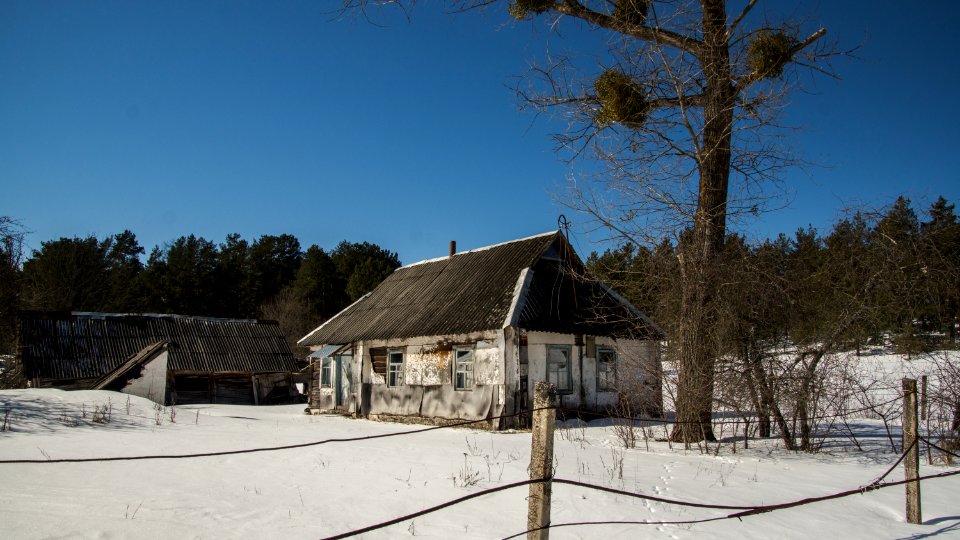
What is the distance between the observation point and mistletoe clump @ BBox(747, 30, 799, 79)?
9.91m

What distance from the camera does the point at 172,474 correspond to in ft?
24.3

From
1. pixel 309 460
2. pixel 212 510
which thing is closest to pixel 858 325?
pixel 309 460

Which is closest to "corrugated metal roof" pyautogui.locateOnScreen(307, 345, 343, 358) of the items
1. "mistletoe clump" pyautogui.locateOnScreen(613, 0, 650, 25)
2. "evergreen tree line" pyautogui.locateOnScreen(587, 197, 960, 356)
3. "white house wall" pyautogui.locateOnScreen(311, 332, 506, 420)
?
"white house wall" pyautogui.locateOnScreen(311, 332, 506, 420)

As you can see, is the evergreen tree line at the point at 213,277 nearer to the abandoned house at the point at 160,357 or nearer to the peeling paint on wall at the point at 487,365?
the abandoned house at the point at 160,357

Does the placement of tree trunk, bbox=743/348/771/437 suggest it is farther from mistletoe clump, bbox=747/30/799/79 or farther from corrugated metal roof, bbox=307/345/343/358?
corrugated metal roof, bbox=307/345/343/358


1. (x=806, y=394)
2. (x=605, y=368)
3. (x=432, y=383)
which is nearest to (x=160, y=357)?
(x=432, y=383)

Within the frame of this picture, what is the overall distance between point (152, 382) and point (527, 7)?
21.7 meters

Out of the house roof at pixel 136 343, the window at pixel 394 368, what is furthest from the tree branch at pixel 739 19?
the house roof at pixel 136 343

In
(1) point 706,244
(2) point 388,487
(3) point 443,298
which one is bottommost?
(2) point 388,487

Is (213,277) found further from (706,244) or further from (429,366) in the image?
(706,244)

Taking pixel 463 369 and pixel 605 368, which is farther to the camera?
pixel 605 368

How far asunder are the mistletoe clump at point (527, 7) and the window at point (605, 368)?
985 centimetres

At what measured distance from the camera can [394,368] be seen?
61.7 feet

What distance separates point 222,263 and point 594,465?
163ft
